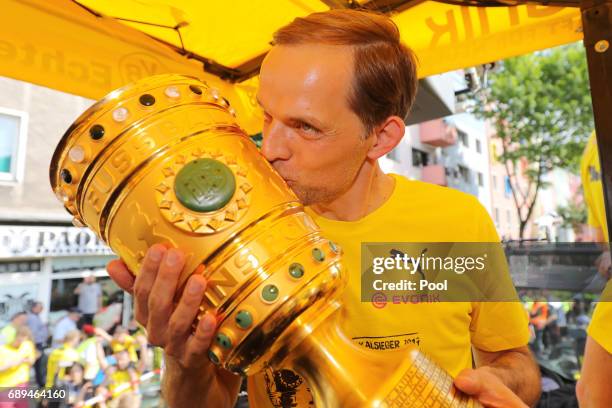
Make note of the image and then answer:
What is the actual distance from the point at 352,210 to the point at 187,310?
489mm

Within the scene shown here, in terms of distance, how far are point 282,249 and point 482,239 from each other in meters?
0.58

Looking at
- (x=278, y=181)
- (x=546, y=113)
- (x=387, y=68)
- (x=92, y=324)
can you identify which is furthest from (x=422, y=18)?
(x=546, y=113)

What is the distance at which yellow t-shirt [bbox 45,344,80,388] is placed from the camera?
3.16 m

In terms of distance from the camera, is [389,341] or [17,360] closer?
[389,341]

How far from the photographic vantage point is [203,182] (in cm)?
46

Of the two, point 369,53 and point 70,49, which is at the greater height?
point 70,49

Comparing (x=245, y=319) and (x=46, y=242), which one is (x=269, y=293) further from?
(x=46, y=242)

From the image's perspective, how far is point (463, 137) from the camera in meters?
14.1

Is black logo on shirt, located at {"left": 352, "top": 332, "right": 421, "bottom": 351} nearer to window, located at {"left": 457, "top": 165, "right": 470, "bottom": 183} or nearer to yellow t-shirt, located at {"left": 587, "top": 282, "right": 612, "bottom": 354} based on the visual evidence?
yellow t-shirt, located at {"left": 587, "top": 282, "right": 612, "bottom": 354}

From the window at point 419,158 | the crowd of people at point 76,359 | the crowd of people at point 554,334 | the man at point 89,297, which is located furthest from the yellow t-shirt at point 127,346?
the window at point 419,158

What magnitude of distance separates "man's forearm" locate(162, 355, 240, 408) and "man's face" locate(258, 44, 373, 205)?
31 centimetres

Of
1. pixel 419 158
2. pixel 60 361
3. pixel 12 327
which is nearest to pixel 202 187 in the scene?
pixel 12 327

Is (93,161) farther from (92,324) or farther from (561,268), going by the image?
(92,324)

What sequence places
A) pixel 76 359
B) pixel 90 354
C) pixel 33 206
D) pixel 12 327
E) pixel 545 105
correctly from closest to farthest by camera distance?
pixel 12 327 < pixel 76 359 < pixel 90 354 < pixel 33 206 < pixel 545 105
